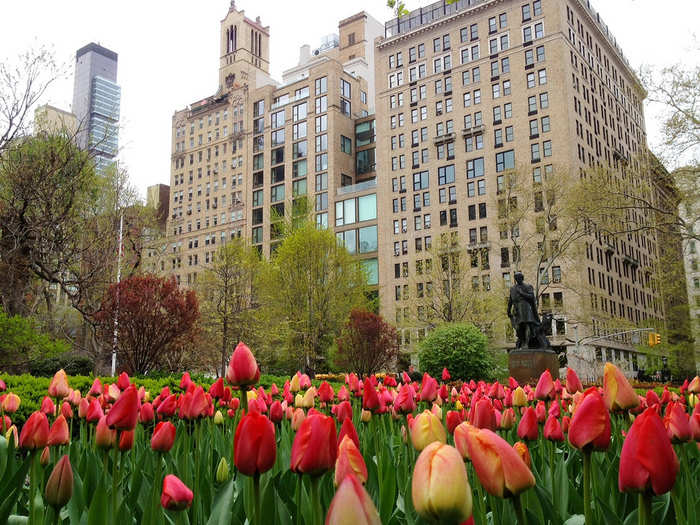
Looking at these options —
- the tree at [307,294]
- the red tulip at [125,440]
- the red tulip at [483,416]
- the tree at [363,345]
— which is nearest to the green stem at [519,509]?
the red tulip at [483,416]

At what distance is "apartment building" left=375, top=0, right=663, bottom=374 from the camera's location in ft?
192

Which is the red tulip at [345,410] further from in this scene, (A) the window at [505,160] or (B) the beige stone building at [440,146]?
Result: (A) the window at [505,160]

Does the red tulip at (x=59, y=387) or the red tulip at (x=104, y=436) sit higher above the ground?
the red tulip at (x=59, y=387)

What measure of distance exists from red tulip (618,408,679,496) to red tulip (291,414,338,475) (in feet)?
2.32

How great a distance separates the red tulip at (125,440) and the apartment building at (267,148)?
64030 millimetres

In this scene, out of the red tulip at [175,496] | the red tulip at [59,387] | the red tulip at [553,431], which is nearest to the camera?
the red tulip at [175,496]

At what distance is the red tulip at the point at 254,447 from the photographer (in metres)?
1.60

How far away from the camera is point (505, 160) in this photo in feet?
201

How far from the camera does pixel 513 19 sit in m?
63.8

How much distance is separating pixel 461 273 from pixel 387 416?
→ 39.9 metres

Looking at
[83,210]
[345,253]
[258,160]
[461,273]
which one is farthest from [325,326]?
[258,160]

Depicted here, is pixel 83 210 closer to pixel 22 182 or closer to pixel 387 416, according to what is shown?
pixel 22 182

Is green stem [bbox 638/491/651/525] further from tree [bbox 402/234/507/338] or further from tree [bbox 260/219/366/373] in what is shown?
tree [bbox 402/234/507/338]

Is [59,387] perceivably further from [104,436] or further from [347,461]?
[347,461]
